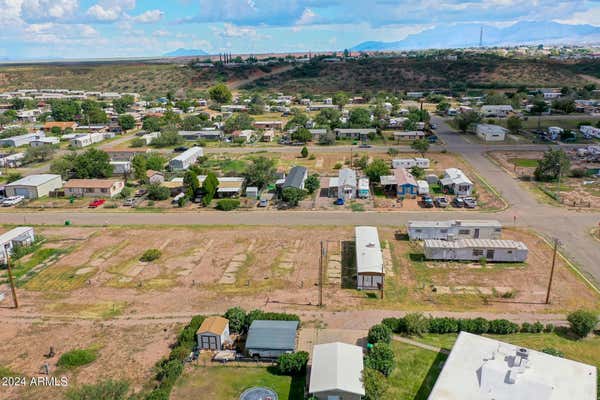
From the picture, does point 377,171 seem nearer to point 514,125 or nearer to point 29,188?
point 29,188

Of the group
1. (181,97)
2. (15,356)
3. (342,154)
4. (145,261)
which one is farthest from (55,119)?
(15,356)

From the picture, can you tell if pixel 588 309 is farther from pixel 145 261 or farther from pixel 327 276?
pixel 145 261

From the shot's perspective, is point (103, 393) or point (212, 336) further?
point (212, 336)

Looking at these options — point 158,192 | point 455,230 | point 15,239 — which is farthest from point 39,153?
point 455,230

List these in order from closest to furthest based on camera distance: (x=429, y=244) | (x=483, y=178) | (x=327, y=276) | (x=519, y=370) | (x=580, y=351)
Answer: (x=519, y=370), (x=580, y=351), (x=327, y=276), (x=429, y=244), (x=483, y=178)

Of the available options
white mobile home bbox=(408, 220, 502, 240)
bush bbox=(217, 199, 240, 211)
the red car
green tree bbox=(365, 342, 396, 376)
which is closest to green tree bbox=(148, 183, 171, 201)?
the red car

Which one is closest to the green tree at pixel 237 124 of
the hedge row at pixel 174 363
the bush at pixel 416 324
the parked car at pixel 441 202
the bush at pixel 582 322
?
the parked car at pixel 441 202
